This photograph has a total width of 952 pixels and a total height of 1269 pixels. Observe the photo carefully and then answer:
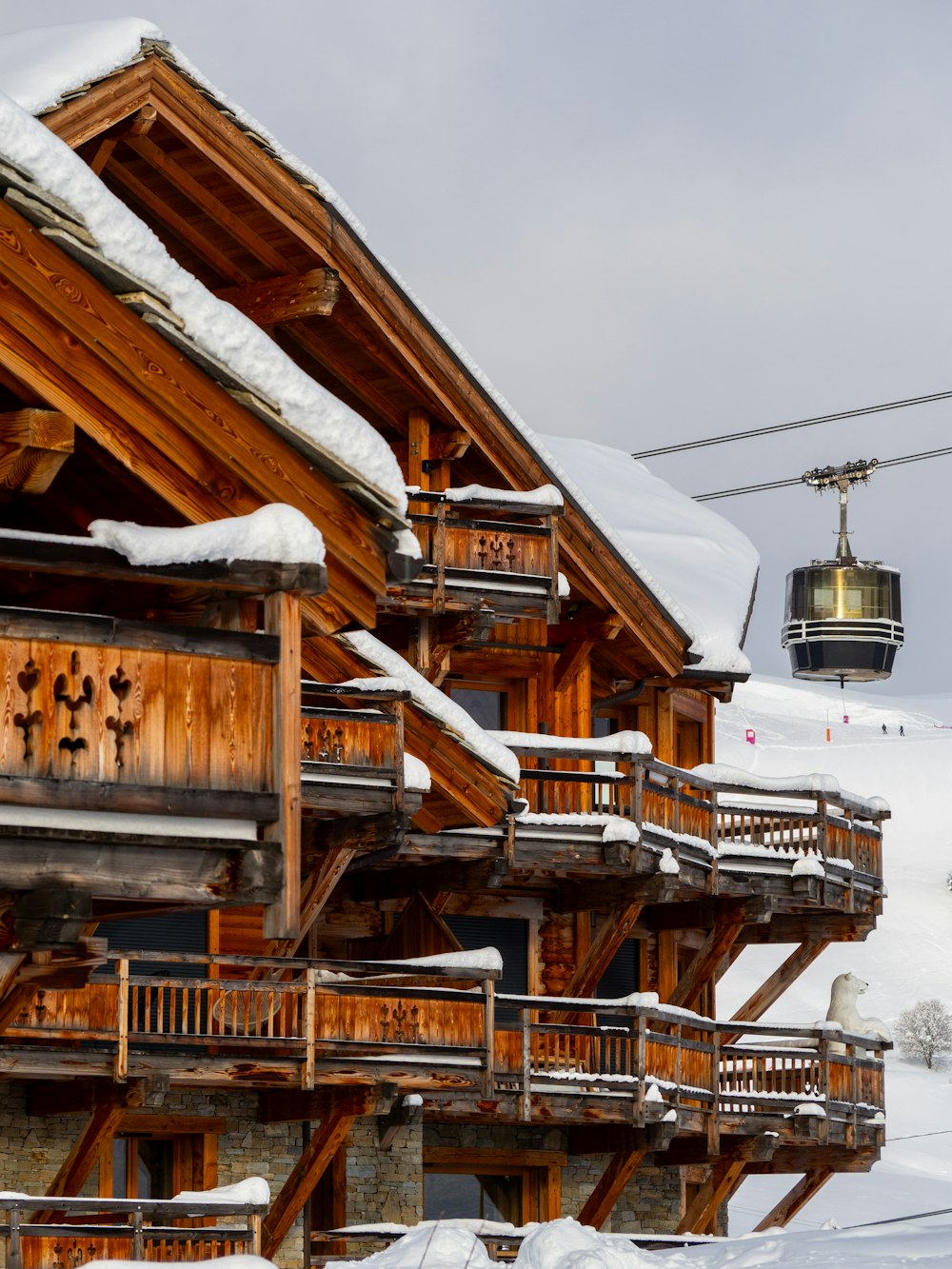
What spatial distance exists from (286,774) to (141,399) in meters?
2.08

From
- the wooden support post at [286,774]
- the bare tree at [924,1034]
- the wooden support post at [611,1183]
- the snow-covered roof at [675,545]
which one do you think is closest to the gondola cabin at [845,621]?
the snow-covered roof at [675,545]

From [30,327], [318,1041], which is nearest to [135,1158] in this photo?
[318,1041]

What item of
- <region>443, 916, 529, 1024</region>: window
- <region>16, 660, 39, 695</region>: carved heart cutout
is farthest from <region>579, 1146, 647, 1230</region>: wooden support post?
<region>16, 660, 39, 695</region>: carved heart cutout

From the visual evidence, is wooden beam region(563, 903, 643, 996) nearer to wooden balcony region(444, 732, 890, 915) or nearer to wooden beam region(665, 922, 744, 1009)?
wooden balcony region(444, 732, 890, 915)

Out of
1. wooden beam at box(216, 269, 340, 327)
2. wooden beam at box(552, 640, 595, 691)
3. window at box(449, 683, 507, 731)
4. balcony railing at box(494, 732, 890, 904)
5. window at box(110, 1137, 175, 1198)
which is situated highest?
wooden beam at box(216, 269, 340, 327)

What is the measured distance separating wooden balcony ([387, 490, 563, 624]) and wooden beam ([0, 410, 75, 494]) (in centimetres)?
1479

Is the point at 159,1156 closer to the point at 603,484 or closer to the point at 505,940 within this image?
the point at 505,940

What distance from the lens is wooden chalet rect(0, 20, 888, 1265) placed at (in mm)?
11891

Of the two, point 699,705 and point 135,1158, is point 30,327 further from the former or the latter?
point 699,705

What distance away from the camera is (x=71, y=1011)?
2177 centimetres

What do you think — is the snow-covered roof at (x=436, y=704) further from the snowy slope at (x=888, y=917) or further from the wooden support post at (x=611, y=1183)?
the snowy slope at (x=888, y=917)

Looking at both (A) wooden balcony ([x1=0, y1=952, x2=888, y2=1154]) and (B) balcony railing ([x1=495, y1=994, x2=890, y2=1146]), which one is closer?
(A) wooden balcony ([x1=0, y1=952, x2=888, y2=1154])

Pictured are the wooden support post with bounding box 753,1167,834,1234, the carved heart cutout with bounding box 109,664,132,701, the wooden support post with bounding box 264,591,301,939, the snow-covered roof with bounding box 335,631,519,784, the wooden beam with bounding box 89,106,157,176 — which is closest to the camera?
the carved heart cutout with bounding box 109,664,132,701

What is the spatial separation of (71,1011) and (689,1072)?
28.3 ft
